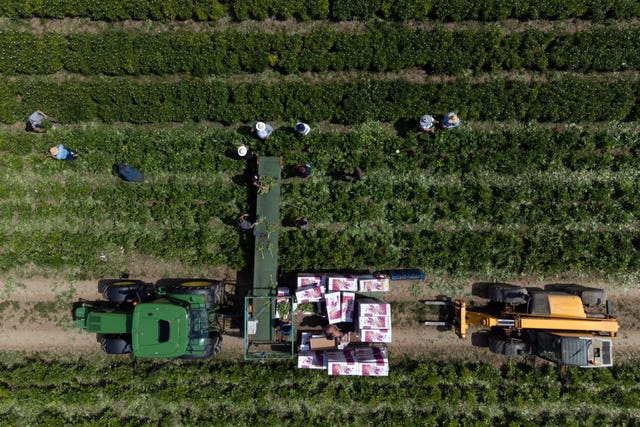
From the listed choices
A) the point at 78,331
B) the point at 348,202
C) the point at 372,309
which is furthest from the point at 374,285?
the point at 78,331

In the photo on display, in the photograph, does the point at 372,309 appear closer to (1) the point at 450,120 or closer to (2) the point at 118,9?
(1) the point at 450,120

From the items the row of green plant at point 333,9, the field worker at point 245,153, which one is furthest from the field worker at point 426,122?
the field worker at point 245,153

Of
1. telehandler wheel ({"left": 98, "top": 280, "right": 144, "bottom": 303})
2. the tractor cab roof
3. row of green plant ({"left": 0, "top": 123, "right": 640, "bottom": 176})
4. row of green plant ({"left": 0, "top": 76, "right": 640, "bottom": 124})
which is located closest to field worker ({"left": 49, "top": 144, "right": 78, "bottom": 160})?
row of green plant ({"left": 0, "top": 123, "right": 640, "bottom": 176})

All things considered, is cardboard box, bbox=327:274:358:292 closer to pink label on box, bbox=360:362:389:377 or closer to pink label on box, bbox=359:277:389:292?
pink label on box, bbox=359:277:389:292

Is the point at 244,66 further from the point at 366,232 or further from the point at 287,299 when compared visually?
the point at 287,299

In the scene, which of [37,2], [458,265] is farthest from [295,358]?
[37,2]

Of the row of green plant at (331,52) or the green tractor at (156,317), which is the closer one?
the green tractor at (156,317)

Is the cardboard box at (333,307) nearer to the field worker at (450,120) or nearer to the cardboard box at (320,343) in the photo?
the cardboard box at (320,343)
